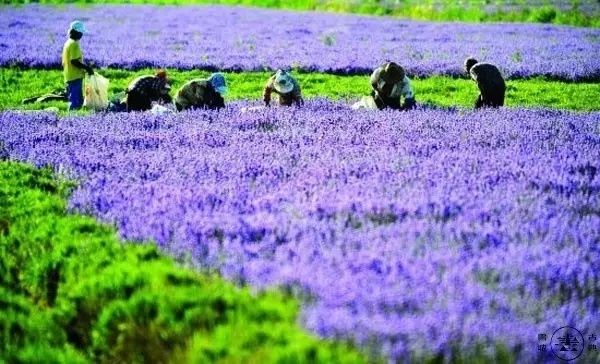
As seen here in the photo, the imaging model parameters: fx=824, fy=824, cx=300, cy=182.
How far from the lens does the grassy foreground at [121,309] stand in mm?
3637

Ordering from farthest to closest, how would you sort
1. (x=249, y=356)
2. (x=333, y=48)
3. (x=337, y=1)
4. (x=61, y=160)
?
(x=337, y=1) < (x=333, y=48) < (x=61, y=160) < (x=249, y=356)

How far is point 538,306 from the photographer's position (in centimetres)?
408

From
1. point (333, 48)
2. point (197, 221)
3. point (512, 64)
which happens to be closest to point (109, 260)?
point (197, 221)

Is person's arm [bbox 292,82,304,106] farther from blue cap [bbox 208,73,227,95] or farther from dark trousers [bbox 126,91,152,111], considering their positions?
dark trousers [bbox 126,91,152,111]

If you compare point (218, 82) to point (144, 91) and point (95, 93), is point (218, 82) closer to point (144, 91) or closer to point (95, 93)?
point (144, 91)

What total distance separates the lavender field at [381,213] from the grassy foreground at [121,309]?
186mm

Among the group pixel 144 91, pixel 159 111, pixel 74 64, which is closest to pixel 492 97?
pixel 159 111

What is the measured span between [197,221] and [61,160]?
316 centimetres

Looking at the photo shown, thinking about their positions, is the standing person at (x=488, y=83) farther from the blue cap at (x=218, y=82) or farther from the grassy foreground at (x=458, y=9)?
the grassy foreground at (x=458, y=9)

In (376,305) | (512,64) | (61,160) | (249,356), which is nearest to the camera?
(249,356)

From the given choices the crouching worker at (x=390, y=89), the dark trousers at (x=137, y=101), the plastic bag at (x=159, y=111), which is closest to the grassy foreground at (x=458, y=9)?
the crouching worker at (x=390, y=89)

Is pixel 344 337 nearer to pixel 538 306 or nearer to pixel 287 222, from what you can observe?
pixel 538 306

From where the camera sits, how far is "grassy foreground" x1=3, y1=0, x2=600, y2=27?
3931cm

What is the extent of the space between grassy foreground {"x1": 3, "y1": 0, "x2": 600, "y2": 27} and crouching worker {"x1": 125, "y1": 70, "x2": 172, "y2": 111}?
2835 centimetres
